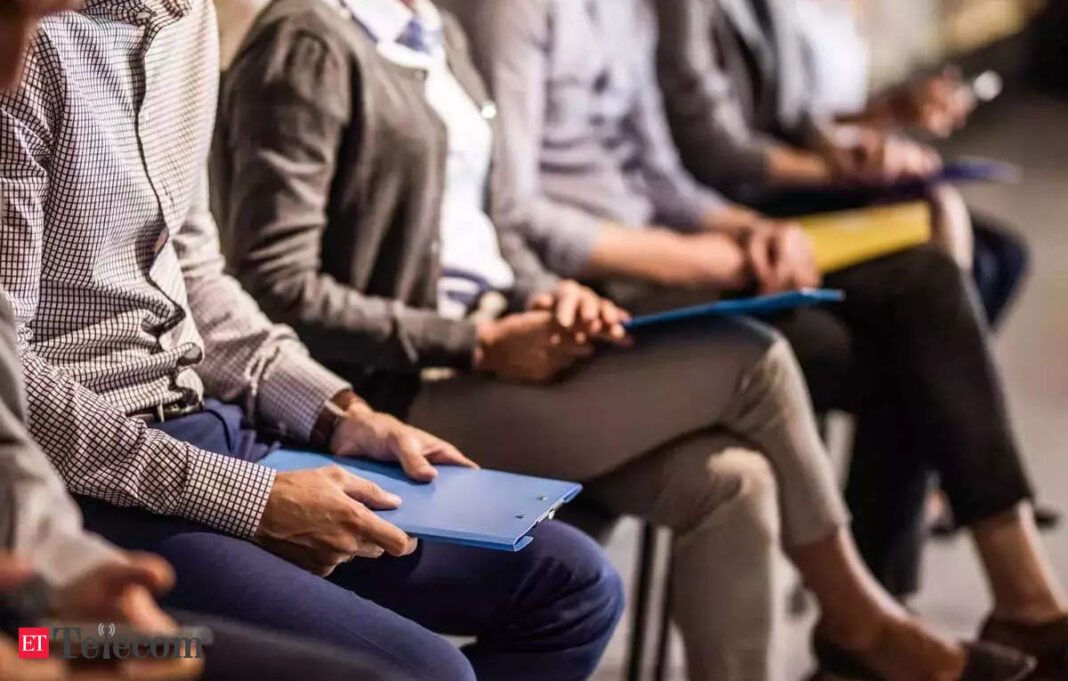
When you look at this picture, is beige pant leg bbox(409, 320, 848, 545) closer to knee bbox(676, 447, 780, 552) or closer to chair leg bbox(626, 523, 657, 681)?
knee bbox(676, 447, 780, 552)

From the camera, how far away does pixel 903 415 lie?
1.74m

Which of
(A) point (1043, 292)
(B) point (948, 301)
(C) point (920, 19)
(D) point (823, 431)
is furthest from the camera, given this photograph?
(C) point (920, 19)

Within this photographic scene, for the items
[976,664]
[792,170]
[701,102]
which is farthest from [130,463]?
[792,170]

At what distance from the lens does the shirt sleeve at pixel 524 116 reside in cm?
163

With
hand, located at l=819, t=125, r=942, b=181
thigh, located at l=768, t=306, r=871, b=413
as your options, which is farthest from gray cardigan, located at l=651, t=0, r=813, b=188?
thigh, located at l=768, t=306, r=871, b=413

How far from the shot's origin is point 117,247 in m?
1.03

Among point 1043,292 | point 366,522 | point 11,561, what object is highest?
point 11,561

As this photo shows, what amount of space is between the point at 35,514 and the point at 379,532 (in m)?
0.30

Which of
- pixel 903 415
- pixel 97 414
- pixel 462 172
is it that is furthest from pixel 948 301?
pixel 97 414

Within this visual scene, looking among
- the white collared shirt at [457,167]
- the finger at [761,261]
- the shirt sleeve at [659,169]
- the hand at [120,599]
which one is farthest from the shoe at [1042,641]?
the hand at [120,599]

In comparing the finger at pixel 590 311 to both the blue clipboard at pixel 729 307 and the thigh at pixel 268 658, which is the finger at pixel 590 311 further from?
the thigh at pixel 268 658

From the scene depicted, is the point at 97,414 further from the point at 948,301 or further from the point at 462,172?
the point at 948,301

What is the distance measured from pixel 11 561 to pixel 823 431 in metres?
1.44

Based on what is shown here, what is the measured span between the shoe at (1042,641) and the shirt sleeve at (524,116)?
0.72 meters
